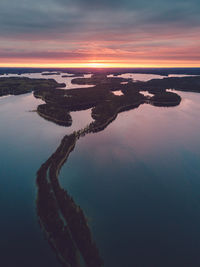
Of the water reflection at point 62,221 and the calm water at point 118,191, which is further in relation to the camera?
the calm water at point 118,191

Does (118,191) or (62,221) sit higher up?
(62,221)

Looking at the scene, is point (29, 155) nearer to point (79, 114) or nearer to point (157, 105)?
point (79, 114)

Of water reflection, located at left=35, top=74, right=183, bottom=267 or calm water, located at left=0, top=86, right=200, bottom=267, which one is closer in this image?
water reflection, located at left=35, top=74, right=183, bottom=267

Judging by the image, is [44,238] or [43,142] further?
[43,142]

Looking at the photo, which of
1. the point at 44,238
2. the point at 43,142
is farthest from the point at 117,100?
the point at 44,238

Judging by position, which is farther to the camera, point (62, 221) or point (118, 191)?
point (118, 191)

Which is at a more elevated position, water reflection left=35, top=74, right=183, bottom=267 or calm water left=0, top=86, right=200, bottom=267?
water reflection left=35, top=74, right=183, bottom=267

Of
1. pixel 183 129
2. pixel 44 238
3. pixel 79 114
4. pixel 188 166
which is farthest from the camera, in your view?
pixel 79 114

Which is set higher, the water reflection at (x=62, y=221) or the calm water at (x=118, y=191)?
the water reflection at (x=62, y=221)
